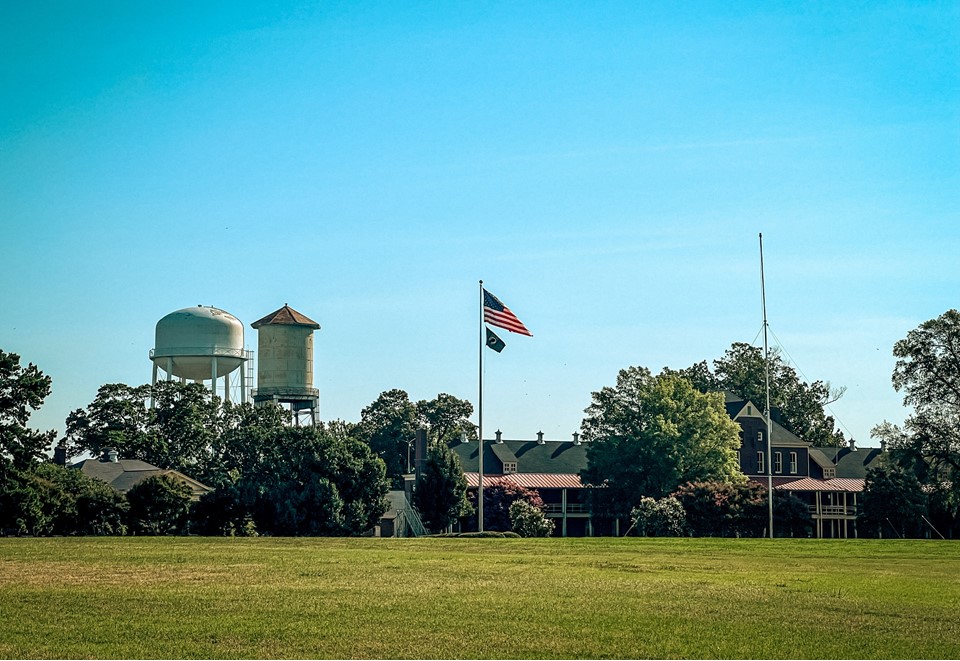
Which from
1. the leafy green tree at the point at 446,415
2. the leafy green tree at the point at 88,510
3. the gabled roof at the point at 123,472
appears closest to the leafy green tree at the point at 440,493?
the gabled roof at the point at 123,472

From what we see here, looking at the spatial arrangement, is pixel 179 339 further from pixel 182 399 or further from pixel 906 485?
pixel 906 485

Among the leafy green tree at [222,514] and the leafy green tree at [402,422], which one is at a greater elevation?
the leafy green tree at [402,422]

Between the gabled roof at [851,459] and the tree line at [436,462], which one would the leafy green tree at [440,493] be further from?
the gabled roof at [851,459]

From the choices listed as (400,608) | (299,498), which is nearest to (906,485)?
(299,498)

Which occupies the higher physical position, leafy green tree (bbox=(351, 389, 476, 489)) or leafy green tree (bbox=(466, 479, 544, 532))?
leafy green tree (bbox=(351, 389, 476, 489))

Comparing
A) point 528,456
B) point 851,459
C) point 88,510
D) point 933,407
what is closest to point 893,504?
point 933,407

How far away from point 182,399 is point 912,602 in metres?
69.7

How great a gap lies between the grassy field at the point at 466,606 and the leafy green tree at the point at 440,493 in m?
33.2

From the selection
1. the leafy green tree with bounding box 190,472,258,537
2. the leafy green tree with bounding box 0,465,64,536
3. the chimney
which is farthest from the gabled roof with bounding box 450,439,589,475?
the leafy green tree with bounding box 0,465,64,536

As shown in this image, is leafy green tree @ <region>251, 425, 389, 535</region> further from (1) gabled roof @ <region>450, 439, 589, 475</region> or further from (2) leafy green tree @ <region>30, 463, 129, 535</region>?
(1) gabled roof @ <region>450, 439, 589, 475</region>

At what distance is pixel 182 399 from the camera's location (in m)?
87.7

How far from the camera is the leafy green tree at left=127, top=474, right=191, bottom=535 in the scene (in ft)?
203

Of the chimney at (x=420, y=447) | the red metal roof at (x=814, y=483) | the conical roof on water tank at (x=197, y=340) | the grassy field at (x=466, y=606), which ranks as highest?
the conical roof on water tank at (x=197, y=340)

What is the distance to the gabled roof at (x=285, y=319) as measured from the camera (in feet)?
288
